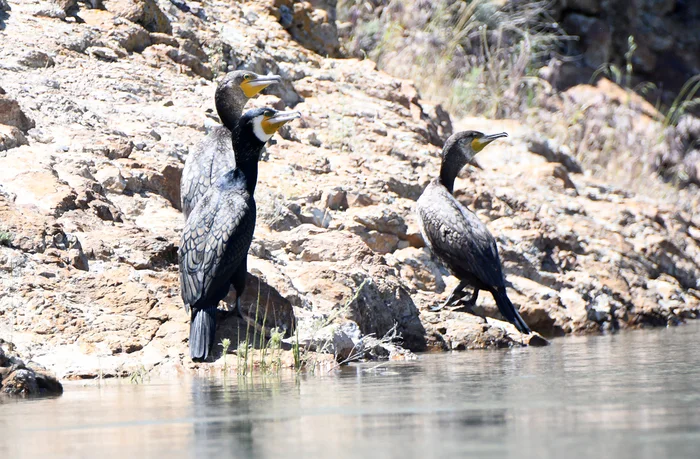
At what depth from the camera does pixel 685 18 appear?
20.0 m

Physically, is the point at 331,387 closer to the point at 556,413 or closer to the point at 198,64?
the point at 556,413

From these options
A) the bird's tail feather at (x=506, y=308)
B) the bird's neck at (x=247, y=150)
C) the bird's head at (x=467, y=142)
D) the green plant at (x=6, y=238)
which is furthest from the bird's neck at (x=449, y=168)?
the green plant at (x=6, y=238)

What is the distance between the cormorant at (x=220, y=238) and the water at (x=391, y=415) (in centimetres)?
66

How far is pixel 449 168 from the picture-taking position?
10109mm

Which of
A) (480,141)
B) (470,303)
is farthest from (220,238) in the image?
(480,141)

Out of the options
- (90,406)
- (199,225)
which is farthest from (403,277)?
(90,406)

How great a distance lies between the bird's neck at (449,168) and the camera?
10.1 metres

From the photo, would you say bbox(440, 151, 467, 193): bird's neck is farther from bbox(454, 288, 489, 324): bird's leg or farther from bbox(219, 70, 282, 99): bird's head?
bbox(219, 70, 282, 99): bird's head

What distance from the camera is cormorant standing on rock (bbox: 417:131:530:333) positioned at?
902 centimetres

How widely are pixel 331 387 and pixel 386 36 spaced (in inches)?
375

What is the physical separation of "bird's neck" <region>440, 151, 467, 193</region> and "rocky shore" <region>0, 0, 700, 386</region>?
437mm

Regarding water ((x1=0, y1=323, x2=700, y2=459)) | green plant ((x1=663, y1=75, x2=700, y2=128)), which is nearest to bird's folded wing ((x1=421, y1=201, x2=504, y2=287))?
water ((x1=0, y1=323, x2=700, y2=459))

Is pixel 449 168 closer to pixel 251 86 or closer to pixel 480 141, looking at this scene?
pixel 480 141

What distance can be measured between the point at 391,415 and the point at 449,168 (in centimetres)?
585
